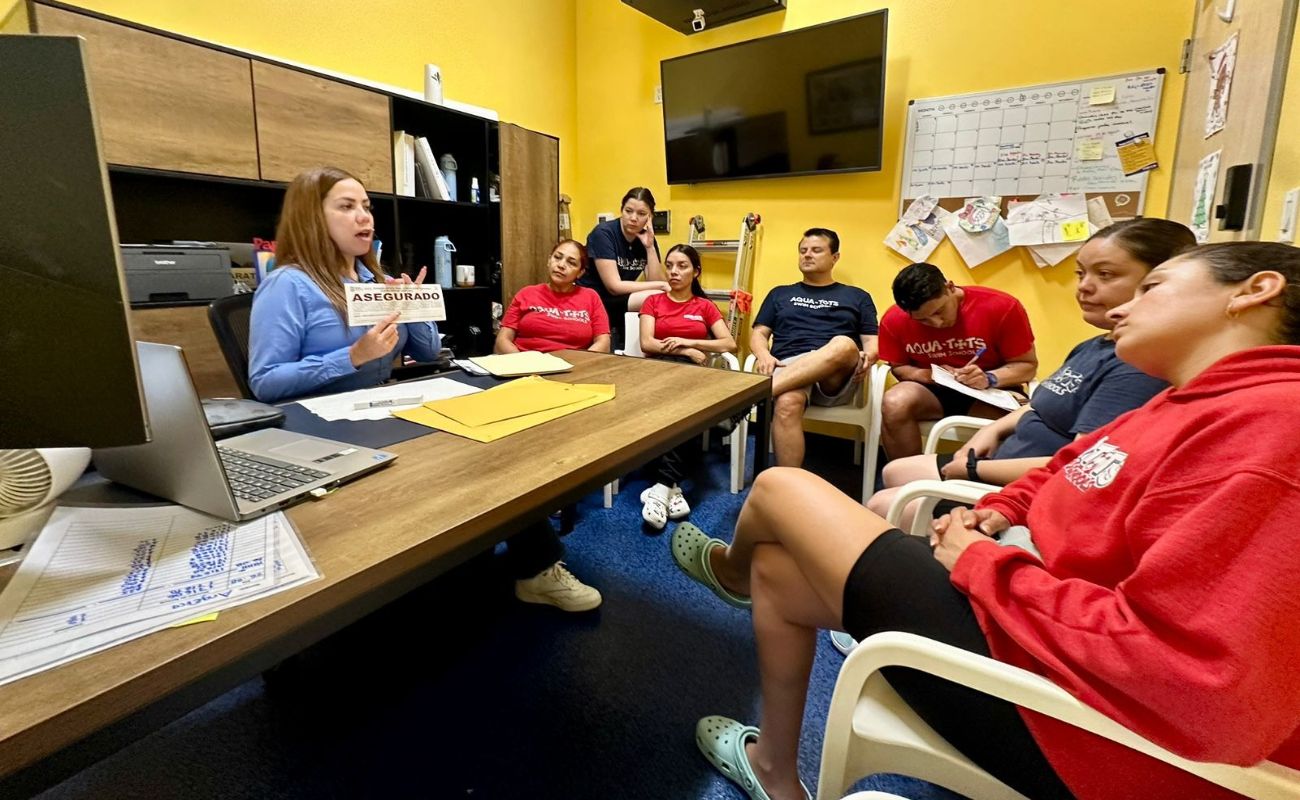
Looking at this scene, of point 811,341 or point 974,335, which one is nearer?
point 974,335

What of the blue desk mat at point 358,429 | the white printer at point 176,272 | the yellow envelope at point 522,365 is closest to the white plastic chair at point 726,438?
the yellow envelope at point 522,365

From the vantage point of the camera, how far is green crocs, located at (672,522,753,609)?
136cm

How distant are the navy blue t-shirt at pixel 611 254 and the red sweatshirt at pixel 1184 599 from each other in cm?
278

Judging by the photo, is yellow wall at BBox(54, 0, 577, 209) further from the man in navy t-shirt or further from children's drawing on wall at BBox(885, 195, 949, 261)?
children's drawing on wall at BBox(885, 195, 949, 261)

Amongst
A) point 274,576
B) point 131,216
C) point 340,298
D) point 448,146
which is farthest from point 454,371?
point 448,146

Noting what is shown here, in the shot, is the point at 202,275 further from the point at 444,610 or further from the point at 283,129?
the point at 444,610

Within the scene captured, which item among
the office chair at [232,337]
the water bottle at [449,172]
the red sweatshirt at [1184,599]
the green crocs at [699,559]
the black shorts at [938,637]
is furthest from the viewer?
the water bottle at [449,172]

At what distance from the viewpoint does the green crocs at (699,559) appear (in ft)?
4.46

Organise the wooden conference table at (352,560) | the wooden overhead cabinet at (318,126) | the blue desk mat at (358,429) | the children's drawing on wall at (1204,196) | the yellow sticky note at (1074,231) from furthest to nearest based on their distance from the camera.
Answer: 1. the yellow sticky note at (1074,231)
2. the wooden overhead cabinet at (318,126)
3. the children's drawing on wall at (1204,196)
4. the blue desk mat at (358,429)
5. the wooden conference table at (352,560)

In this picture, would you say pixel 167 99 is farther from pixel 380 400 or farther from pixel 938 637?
pixel 938 637

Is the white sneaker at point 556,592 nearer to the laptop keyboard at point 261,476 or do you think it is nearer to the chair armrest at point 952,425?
the laptop keyboard at point 261,476

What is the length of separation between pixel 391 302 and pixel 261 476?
2.12 feet

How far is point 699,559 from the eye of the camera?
139 cm

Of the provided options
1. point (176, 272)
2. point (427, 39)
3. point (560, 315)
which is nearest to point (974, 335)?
point (560, 315)
